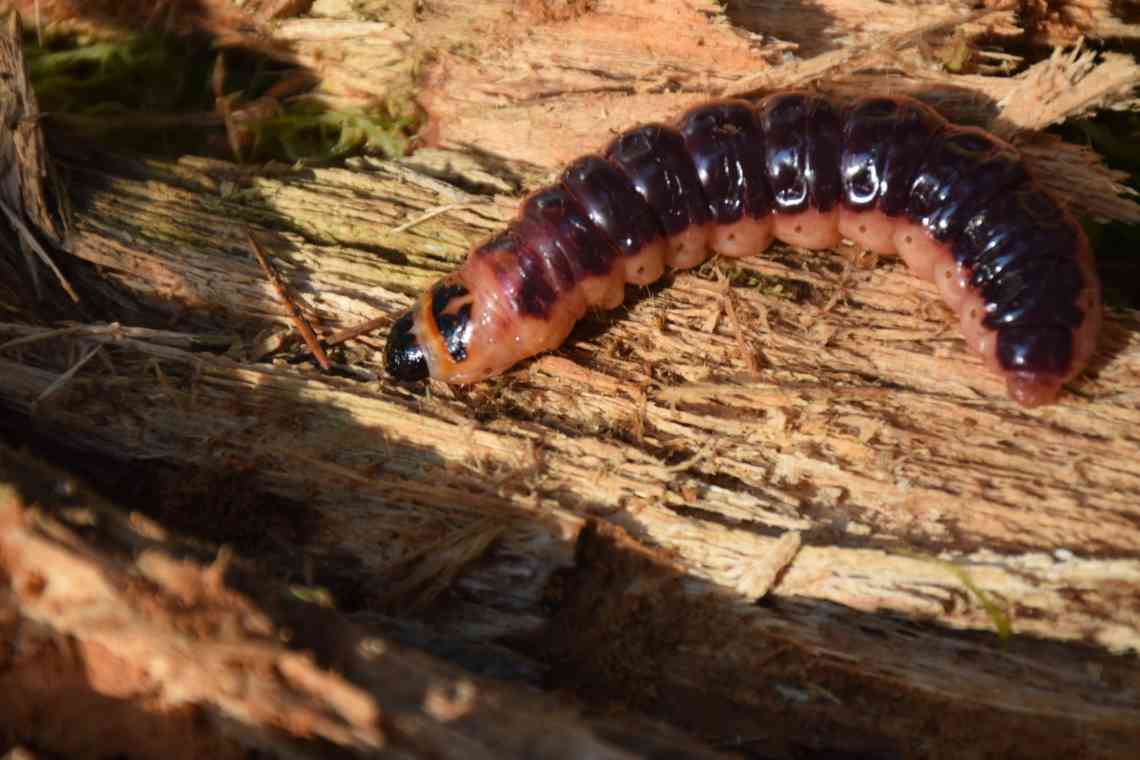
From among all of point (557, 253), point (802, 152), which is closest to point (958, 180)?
point (802, 152)

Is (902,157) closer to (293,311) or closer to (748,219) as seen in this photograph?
(748,219)

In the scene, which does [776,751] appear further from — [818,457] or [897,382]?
[897,382]

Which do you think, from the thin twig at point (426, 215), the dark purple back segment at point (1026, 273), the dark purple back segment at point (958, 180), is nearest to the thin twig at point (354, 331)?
the thin twig at point (426, 215)

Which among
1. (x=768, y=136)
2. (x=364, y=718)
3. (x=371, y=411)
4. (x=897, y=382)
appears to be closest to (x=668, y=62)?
(x=768, y=136)

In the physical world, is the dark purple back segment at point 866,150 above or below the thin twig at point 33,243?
above

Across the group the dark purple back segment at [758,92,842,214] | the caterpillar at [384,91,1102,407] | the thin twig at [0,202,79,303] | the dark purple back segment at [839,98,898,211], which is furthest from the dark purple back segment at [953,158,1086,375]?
the thin twig at [0,202,79,303]

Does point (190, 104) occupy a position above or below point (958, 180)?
below

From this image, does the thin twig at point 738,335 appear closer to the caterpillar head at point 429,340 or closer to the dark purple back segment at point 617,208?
the dark purple back segment at point 617,208
